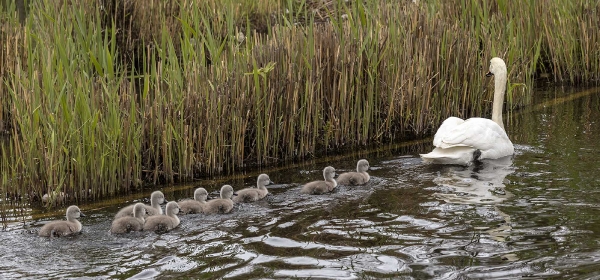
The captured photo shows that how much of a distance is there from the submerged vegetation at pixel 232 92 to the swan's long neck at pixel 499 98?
2.11ft

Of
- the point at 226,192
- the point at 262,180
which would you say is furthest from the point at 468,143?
the point at 226,192

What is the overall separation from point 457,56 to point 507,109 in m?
1.29

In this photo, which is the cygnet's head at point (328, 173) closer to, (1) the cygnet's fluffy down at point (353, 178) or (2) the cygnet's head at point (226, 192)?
(1) the cygnet's fluffy down at point (353, 178)

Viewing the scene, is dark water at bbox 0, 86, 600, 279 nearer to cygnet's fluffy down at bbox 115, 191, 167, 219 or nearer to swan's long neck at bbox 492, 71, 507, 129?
cygnet's fluffy down at bbox 115, 191, 167, 219

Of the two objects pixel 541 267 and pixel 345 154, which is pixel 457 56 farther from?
pixel 541 267

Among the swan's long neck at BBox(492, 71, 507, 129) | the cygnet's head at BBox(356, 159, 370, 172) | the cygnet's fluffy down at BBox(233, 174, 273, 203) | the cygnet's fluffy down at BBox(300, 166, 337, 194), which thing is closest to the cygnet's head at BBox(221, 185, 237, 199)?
the cygnet's fluffy down at BBox(233, 174, 273, 203)

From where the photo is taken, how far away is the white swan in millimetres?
8859

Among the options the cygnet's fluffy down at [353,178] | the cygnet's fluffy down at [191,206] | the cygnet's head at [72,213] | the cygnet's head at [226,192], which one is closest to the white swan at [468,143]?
the cygnet's fluffy down at [353,178]

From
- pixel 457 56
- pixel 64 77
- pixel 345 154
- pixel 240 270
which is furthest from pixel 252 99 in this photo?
pixel 240 270

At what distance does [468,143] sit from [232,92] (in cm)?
245

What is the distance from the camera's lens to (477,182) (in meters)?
8.29

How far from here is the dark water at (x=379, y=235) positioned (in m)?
5.91

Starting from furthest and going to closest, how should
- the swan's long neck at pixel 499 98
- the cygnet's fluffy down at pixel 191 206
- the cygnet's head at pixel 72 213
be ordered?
the swan's long neck at pixel 499 98, the cygnet's fluffy down at pixel 191 206, the cygnet's head at pixel 72 213

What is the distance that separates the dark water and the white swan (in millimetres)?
162
